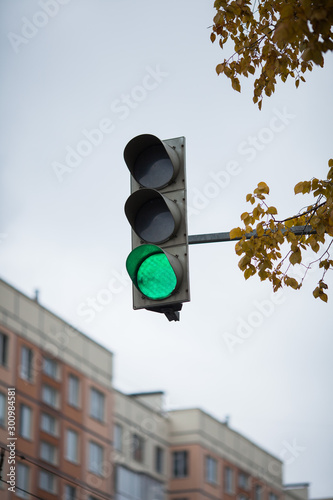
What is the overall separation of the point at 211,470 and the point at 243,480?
3.83 m

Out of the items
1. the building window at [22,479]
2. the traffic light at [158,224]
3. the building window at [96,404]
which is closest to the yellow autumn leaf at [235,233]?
the traffic light at [158,224]

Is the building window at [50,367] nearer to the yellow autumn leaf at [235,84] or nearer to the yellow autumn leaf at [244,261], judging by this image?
the yellow autumn leaf at [235,84]

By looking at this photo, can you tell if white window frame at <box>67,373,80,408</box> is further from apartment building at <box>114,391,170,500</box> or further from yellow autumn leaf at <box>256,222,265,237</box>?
yellow autumn leaf at <box>256,222,265,237</box>

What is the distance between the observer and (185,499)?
201ft

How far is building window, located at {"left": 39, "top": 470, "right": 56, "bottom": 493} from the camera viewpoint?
45.4m

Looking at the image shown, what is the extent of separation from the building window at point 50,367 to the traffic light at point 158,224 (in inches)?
1590

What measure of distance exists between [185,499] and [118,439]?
933 centimetres

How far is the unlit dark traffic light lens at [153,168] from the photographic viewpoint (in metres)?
7.59

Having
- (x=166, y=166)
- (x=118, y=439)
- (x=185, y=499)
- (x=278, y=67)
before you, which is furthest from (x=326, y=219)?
(x=185, y=499)

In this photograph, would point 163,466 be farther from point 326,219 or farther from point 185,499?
point 326,219

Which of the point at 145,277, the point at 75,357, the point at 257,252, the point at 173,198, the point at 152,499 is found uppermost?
the point at 75,357

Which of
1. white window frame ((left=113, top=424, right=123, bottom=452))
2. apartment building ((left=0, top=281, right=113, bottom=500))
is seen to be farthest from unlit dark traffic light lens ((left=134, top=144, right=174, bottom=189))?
white window frame ((left=113, top=424, right=123, bottom=452))

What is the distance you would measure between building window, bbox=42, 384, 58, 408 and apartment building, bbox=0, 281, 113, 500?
0.05 m

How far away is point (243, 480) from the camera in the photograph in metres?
65.8
